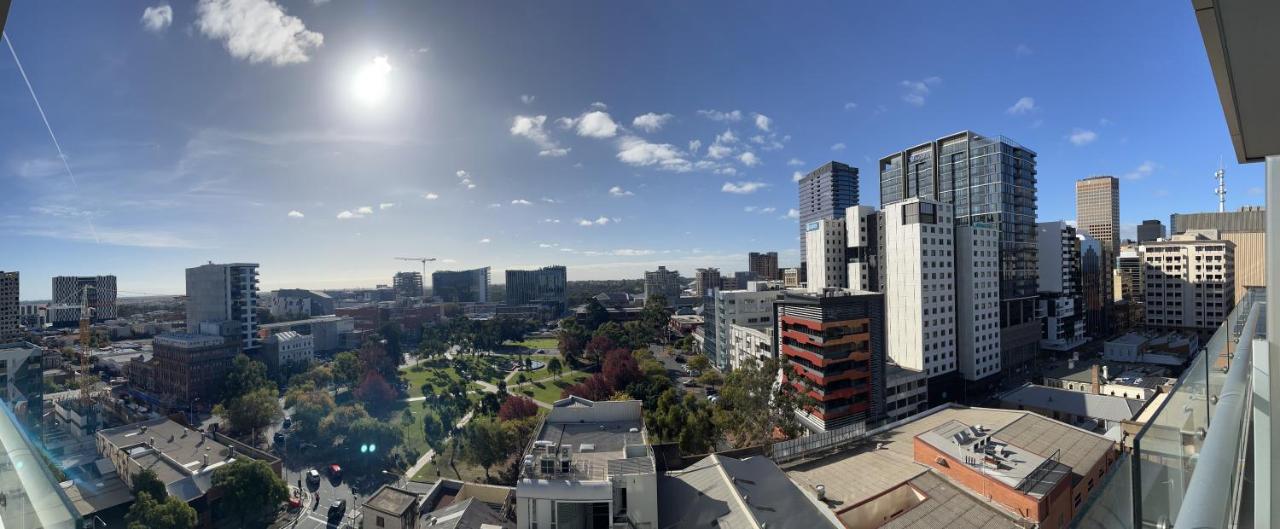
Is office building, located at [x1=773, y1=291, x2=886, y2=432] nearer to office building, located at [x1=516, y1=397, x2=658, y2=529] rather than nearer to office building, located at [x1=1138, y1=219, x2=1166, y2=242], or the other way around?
office building, located at [x1=516, y1=397, x2=658, y2=529]

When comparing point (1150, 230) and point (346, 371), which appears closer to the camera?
point (346, 371)

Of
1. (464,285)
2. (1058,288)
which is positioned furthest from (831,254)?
(464,285)

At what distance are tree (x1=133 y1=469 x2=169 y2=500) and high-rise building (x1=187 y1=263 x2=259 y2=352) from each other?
1508 cm

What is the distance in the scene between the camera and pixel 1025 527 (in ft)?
15.9

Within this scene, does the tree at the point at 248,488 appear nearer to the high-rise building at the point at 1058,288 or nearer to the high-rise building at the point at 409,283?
the high-rise building at the point at 1058,288

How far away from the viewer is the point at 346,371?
55.1 ft

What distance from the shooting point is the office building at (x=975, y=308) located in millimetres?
14234

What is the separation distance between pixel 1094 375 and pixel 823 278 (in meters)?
7.99

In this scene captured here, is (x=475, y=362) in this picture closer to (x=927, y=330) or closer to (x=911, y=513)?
(x=927, y=330)

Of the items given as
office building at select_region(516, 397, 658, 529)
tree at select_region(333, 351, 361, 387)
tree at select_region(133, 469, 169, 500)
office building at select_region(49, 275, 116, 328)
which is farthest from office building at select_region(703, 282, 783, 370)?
office building at select_region(49, 275, 116, 328)

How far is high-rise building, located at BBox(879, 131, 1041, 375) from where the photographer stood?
16.6m

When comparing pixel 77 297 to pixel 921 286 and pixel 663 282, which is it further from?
pixel 663 282

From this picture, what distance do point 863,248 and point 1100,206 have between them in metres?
47.4

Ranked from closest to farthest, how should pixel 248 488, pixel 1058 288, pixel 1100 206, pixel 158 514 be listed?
pixel 158 514 → pixel 248 488 → pixel 1058 288 → pixel 1100 206
